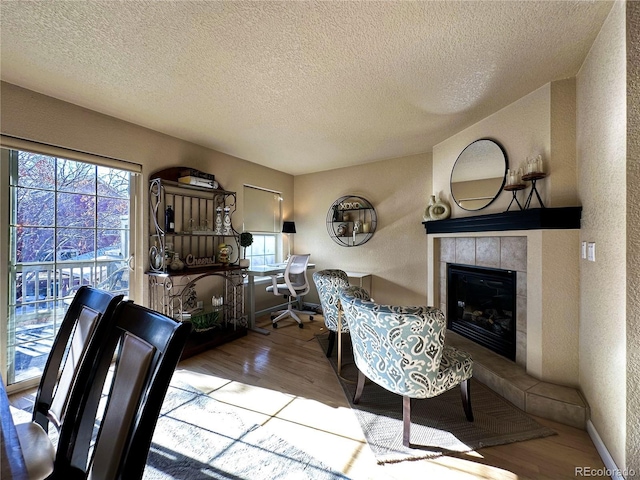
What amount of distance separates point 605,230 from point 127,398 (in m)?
2.35

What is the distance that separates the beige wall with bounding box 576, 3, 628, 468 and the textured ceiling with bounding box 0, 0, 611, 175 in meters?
0.25

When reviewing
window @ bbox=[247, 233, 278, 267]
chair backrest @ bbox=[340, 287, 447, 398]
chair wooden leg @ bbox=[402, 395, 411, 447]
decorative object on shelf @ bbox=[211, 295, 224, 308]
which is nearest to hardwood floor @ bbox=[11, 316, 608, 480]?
chair wooden leg @ bbox=[402, 395, 411, 447]

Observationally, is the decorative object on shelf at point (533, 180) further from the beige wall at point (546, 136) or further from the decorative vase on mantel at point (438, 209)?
the decorative vase on mantel at point (438, 209)

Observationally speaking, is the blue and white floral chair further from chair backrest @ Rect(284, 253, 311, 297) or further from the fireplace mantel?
the fireplace mantel

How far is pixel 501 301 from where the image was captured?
2557mm

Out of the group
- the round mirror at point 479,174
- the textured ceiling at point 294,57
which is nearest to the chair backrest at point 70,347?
the textured ceiling at point 294,57

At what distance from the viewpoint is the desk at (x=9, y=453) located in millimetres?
603

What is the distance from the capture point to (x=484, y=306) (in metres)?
2.76

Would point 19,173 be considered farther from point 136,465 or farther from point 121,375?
point 136,465

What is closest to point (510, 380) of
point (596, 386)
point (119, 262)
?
point (596, 386)

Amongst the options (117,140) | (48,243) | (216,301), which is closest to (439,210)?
(216,301)

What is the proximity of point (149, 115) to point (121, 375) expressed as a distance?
8.58 ft

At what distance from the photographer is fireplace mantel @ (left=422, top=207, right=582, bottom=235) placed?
76.7 inches

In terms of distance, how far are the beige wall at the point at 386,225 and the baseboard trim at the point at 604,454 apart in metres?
2.11
